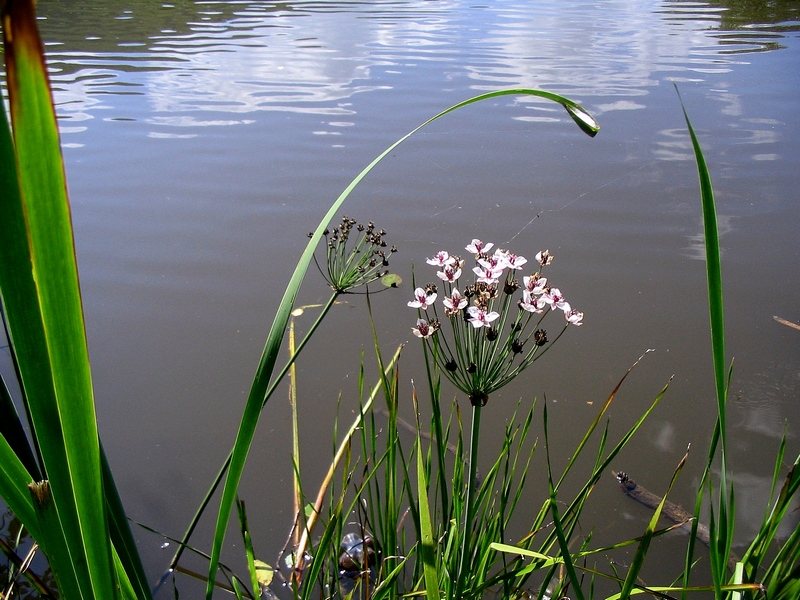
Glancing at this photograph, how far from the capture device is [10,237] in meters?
0.57

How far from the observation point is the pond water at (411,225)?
116 inches

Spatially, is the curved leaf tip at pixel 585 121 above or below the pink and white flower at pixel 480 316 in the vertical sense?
above

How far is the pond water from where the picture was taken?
294cm

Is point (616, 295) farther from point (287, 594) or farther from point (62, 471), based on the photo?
point (62, 471)

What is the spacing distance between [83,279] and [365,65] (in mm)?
6111

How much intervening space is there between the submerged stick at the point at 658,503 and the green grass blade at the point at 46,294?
7.63 feet

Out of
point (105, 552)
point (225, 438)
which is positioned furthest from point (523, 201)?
point (105, 552)

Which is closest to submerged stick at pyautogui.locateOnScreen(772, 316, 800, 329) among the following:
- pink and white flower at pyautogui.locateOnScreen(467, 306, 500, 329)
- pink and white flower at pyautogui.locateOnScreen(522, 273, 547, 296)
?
pink and white flower at pyautogui.locateOnScreen(522, 273, 547, 296)

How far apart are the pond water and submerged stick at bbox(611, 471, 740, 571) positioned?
2.0 inches

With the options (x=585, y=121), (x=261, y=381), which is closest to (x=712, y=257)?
(x=585, y=121)

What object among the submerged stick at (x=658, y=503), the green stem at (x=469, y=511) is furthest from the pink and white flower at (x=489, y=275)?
the submerged stick at (x=658, y=503)

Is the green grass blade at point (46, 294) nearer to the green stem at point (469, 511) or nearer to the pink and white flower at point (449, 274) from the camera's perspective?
the green stem at point (469, 511)

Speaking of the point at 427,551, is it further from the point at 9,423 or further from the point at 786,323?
the point at 786,323

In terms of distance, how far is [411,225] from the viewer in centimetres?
467
